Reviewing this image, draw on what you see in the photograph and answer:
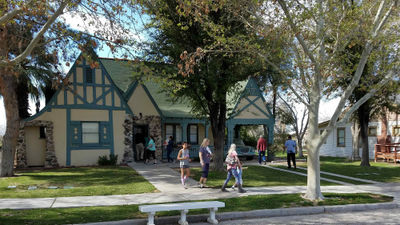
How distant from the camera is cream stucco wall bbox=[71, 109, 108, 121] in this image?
57.5ft

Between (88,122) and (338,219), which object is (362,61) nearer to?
(338,219)

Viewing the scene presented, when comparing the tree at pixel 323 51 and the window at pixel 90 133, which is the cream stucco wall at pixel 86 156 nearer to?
the window at pixel 90 133

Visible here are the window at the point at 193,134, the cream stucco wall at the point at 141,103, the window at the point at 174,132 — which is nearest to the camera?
the cream stucco wall at the point at 141,103

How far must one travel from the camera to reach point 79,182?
1221 cm

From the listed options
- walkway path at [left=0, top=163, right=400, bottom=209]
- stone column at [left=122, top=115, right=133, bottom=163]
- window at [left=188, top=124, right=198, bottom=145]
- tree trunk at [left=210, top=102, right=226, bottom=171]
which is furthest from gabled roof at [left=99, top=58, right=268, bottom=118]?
walkway path at [left=0, top=163, right=400, bottom=209]

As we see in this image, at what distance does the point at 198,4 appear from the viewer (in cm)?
911

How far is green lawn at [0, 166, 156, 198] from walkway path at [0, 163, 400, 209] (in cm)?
57

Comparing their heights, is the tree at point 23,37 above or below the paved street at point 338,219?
above

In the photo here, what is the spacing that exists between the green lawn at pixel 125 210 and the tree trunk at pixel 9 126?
714 centimetres

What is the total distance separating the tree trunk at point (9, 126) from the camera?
13.8m

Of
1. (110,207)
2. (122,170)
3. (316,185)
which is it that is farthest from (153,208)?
(122,170)

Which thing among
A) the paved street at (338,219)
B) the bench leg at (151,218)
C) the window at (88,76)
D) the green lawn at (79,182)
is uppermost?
the window at (88,76)

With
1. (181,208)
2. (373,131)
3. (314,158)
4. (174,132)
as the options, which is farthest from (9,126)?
(373,131)

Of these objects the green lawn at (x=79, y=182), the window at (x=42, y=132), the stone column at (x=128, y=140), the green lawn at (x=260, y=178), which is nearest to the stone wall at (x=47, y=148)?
the window at (x=42, y=132)
